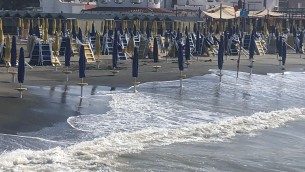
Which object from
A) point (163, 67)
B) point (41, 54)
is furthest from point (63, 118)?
point (163, 67)

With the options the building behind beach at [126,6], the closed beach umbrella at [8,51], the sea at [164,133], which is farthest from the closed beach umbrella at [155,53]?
the building behind beach at [126,6]

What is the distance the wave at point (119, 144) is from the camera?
485 inches

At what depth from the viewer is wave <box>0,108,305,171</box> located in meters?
12.3

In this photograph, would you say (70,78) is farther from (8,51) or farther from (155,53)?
(155,53)

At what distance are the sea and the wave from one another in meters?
0.02

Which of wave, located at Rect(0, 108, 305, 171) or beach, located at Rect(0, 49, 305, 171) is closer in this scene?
wave, located at Rect(0, 108, 305, 171)

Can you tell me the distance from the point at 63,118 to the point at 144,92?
6.51 meters

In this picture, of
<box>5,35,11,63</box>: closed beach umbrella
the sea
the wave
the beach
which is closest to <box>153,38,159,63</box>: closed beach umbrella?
the beach

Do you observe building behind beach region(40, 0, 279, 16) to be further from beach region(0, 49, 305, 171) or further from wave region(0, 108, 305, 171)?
wave region(0, 108, 305, 171)

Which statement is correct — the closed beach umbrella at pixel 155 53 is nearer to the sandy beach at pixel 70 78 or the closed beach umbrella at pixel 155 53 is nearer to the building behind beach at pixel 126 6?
the sandy beach at pixel 70 78

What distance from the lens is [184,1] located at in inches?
3615

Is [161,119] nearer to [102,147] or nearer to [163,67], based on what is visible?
[102,147]

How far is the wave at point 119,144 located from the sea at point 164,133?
19mm

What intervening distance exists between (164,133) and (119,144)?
191 cm
